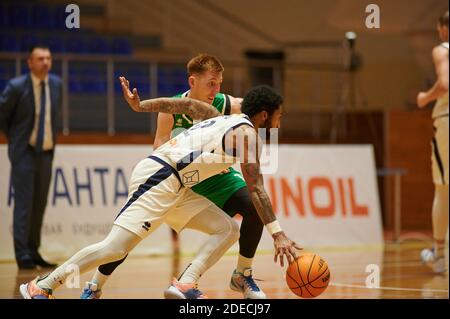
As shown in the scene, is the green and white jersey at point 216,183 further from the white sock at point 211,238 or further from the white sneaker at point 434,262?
the white sneaker at point 434,262

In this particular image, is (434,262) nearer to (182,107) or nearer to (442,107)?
(442,107)

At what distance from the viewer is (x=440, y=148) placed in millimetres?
7707

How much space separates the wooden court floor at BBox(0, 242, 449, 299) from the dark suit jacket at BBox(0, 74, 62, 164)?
1213 mm

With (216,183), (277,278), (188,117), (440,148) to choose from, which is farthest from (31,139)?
(440,148)

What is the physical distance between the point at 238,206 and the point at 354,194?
534 cm

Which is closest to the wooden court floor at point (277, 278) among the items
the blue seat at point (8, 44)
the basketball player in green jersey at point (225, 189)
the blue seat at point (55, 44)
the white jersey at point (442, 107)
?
the basketball player in green jersey at point (225, 189)

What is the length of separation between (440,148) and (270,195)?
9.73 feet

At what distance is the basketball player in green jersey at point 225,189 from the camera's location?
18.3ft

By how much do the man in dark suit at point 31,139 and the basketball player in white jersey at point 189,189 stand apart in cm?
340

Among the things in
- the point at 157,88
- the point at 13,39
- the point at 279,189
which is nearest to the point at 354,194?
the point at 279,189

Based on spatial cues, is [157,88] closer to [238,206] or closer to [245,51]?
[245,51]

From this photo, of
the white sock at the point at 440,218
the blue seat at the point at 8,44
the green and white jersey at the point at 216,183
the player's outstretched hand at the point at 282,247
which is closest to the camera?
the player's outstretched hand at the point at 282,247

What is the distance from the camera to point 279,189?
10.4m

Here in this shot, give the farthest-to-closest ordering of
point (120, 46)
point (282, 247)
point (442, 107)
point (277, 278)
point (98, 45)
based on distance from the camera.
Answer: point (120, 46) → point (98, 45) → point (442, 107) → point (277, 278) → point (282, 247)
